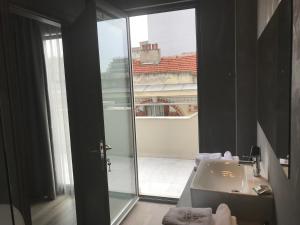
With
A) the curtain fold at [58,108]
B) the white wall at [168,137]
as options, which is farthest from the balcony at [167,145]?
the curtain fold at [58,108]

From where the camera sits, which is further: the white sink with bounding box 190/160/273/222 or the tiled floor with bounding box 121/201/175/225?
the tiled floor with bounding box 121/201/175/225

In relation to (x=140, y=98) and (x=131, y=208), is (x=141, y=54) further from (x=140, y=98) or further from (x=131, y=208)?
(x=131, y=208)

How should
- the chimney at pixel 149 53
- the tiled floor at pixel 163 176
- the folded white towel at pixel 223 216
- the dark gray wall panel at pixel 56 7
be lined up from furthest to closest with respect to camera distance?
1. the chimney at pixel 149 53
2. the tiled floor at pixel 163 176
3. the dark gray wall panel at pixel 56 7
4. the folded white towel at pixel 223 216

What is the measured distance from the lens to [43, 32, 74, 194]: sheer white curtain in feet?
8.13

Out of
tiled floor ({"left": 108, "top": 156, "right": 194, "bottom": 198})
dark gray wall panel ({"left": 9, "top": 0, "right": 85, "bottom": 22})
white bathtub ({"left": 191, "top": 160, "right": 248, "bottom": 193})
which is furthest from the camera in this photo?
tiled floor ({"left": 108, "top": 156, "right": 194, "bottom": 198})

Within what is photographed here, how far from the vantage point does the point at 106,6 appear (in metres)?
2.32

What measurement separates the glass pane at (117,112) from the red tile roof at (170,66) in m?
2.73

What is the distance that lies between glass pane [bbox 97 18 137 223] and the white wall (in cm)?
219

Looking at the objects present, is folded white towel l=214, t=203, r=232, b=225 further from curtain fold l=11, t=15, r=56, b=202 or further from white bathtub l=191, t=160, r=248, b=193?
curtain fold l=11, t=15, r=56, b=202

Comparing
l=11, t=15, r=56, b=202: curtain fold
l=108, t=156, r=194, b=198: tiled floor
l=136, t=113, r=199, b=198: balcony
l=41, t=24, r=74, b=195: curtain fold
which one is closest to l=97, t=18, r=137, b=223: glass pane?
l=108, t=156, r=194, b=198: tiled floor

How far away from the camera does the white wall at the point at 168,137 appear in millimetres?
5039

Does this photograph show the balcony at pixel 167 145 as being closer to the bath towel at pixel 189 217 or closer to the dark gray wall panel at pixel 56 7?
the bath towel at pixel 189 217

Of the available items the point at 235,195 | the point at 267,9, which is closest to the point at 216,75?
the point at 267,9

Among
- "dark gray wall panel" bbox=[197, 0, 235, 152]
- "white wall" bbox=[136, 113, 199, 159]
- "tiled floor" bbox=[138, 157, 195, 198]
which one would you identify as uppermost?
"dark gray wall panel" bbox=[197, 0, 235, 152]
